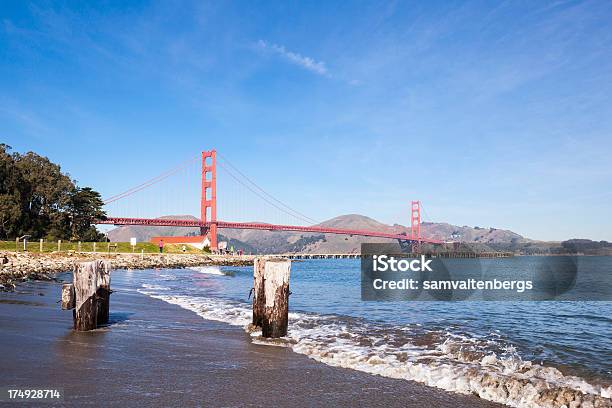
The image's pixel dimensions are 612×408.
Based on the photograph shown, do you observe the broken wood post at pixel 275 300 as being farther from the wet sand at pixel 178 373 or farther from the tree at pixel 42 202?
the tree at pixel 42 202

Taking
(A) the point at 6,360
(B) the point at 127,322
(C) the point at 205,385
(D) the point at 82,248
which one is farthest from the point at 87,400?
(D) the point at 82,248

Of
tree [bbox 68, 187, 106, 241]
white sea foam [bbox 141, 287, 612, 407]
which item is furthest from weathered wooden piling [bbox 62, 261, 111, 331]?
tree [bbox 68, 187, 106, 241]

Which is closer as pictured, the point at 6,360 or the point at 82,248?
the point at 6,360

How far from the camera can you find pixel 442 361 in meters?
7.19

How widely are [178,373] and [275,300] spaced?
10.3 feet

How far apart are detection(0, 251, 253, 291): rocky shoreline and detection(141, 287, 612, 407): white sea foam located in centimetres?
827

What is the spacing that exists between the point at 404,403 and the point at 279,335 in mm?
4031

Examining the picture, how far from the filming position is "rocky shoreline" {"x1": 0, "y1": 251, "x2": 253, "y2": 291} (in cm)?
2075

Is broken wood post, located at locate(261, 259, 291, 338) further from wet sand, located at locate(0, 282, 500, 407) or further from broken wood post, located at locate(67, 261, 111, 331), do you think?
broken wood post, located at locate(67, 261, 111, 331)

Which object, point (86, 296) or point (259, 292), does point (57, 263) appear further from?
point (259, 292)

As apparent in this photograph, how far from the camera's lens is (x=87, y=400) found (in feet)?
15.3

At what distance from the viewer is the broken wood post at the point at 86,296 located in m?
8.67

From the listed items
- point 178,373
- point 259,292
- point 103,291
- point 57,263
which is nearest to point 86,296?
point 103,291

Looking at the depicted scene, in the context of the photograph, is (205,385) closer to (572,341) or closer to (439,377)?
(439,377)
